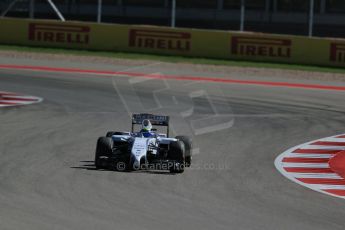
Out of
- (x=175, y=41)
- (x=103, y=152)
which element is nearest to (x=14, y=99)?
(x=103, y=152)

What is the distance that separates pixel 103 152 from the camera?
14398 mm

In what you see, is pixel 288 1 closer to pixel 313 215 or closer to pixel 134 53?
pixel 134 53

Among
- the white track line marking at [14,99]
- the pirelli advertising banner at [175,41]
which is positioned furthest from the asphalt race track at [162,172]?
the pirelli advertising banner at [175,41]

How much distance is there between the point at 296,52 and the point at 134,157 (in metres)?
21.0

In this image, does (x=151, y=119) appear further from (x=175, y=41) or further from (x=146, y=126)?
(x=175, y=41)

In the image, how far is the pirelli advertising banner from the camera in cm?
3388

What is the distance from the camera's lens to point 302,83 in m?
29.6

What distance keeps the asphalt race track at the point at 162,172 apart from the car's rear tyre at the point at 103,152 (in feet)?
0.91

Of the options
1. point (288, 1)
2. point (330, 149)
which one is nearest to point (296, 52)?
point (288, 1)

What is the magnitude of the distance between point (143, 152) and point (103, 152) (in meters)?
0.72

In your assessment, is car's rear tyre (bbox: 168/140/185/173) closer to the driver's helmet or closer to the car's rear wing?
the driver's helmet

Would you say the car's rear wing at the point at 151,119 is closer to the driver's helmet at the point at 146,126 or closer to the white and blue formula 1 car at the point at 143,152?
the white and blue formula 1 car at the point at 143,152

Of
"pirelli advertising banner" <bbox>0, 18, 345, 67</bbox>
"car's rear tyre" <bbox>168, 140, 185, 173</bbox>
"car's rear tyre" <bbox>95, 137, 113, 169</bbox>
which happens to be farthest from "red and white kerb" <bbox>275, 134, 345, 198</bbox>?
"pirelli advertising banner" <bbox>0, 18, 345, 67</bbox>

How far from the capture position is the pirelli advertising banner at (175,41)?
33.9m
